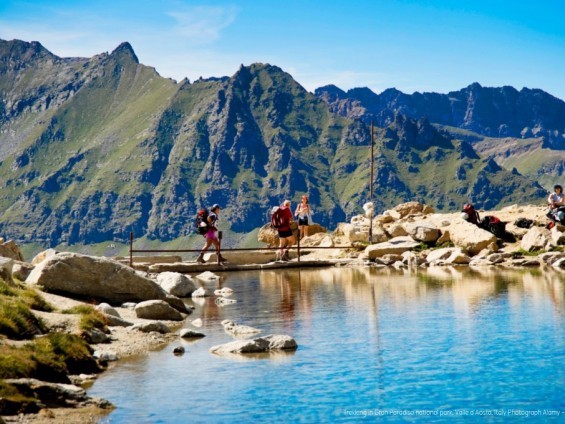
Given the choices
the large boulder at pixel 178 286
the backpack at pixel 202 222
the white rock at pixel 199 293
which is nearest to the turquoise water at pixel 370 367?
the white rock at pixel 199 293

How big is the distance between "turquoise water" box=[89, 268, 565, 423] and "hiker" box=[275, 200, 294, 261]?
17016 mm

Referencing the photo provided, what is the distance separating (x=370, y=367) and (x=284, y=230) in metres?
31.6

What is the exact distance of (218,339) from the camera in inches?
1021

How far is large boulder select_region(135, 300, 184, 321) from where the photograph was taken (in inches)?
1184

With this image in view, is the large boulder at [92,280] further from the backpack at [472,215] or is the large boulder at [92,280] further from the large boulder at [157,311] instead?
the backpack at [472,215]

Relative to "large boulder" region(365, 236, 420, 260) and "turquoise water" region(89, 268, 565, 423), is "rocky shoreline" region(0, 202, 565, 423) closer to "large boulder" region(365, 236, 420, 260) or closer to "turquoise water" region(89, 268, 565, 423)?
"large boulder" region(365, 236, 420, 260)

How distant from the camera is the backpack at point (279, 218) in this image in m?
51.9

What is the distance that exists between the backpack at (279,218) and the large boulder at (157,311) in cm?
2175

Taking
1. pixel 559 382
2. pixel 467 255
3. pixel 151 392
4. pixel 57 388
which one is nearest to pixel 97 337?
pixel 151 392

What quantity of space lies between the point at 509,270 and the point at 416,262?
709 cm

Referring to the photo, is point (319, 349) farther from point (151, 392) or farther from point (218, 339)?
point (151, 392)

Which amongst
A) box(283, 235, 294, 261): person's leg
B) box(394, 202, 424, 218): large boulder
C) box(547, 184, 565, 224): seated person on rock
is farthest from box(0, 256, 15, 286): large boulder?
box(394, 202, 424, 218): large boulder

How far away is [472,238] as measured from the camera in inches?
Result: 2051

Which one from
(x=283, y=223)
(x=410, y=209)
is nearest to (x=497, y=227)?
(x=410, y=209)
